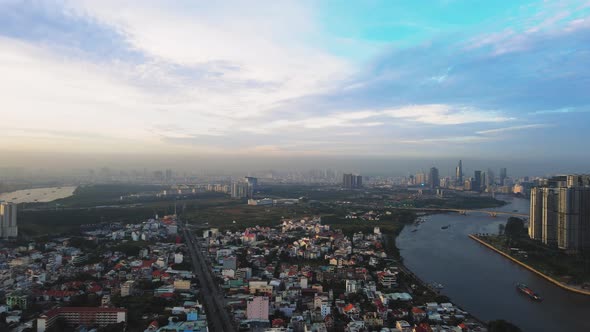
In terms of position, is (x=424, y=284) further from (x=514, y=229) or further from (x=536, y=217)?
(x=514, y=229)

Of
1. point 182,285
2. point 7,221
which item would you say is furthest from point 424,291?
point 7,221

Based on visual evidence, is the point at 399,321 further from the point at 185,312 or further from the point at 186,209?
the point at 186,209

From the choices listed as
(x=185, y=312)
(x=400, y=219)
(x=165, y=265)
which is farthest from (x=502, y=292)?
(x=400, y=219)

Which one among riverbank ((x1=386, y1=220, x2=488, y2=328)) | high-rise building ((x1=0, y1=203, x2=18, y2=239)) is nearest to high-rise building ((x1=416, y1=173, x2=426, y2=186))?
riverbank ((x1=386, y1=220, x2=488, y2=328))

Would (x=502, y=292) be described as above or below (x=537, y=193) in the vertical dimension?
below

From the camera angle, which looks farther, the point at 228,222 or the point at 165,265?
the point at 228,222

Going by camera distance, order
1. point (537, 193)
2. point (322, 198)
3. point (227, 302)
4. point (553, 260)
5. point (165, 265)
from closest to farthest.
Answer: point (227, 302)
point (165, 265)
point (553, 260)
point (537, 193)
point (322, 198)

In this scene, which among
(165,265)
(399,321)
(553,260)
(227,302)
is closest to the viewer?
(399,321)
